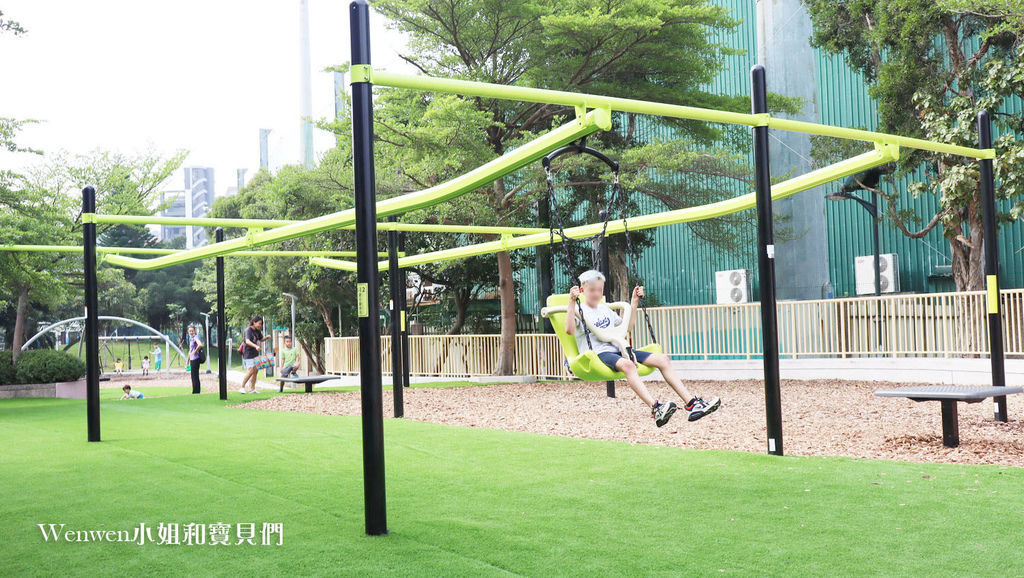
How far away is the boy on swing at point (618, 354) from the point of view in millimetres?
6668

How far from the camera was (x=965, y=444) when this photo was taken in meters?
7.98

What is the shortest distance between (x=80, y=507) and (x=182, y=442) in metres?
3.55

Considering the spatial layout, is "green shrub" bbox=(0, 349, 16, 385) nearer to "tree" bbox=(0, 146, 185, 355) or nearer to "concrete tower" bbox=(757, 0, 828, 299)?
"tree" bbox=(0, 146, 185, 355)

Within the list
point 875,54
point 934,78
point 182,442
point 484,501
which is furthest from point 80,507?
point 875,54

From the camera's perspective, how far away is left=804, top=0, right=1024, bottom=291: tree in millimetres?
14758

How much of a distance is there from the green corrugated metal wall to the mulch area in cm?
597

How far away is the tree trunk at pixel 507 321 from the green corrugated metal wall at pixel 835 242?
5.86 meters

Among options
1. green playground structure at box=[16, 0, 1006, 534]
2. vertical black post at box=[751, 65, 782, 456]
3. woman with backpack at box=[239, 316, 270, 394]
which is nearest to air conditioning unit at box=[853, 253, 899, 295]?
green playground structure at box=[16, 0, 1006, 534]

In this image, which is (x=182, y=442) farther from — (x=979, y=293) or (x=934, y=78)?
(x=934, y=78)

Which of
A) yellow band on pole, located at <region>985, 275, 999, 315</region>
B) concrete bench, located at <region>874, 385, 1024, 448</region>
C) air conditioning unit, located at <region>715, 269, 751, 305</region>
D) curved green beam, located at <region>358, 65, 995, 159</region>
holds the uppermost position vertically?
curved green beam, located at <region>358, 65, 995, 159</region>

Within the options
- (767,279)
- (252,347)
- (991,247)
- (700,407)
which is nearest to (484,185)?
(700,407)

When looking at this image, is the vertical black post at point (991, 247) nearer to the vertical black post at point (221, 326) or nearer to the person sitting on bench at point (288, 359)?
the vertical black post at point (221, 326)

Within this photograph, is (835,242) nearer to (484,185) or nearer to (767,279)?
(767,279)

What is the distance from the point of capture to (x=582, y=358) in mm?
6605
